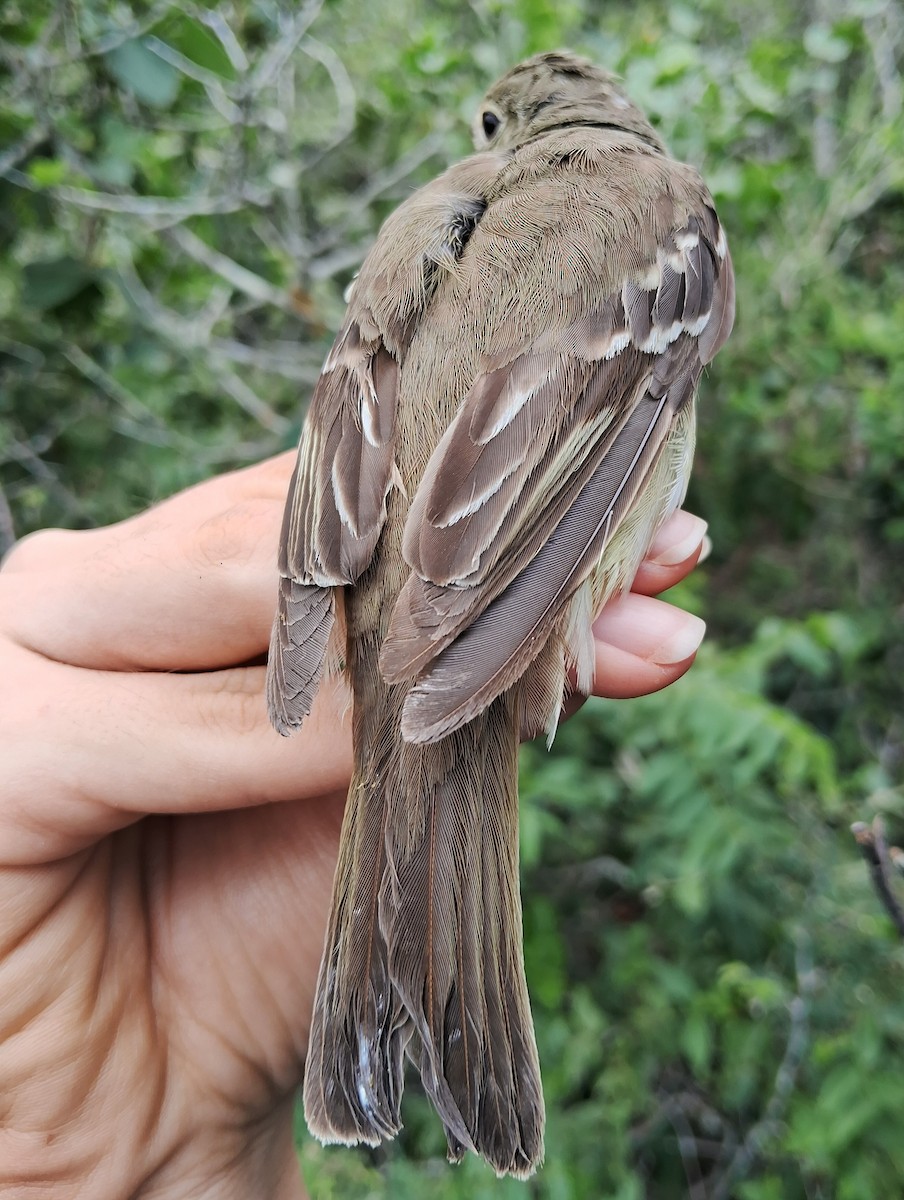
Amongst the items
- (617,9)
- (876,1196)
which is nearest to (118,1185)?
(876,1196)

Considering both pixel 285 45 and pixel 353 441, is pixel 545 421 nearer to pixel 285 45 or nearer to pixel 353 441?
pixel 353 441

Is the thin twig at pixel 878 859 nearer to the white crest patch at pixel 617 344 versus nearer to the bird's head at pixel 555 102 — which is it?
the white crest patch at pixel 617 344

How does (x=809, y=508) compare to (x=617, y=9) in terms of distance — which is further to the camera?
(x=617, y=9)

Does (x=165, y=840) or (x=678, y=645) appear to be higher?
(x=678, y=645)

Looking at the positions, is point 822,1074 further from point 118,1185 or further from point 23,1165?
point 23,1165

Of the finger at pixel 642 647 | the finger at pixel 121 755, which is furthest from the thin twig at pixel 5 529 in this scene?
the finger at pixel 642 647

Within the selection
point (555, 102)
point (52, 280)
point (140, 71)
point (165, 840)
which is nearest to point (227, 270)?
point (52, 280)
